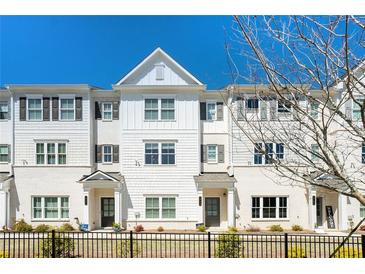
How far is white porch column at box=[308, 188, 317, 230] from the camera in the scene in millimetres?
10434

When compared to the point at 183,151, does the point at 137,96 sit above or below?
above

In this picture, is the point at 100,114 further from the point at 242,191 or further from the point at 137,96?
the point at 242,191

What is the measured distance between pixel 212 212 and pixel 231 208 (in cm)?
71

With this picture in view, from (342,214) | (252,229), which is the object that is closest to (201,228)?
(252,229)

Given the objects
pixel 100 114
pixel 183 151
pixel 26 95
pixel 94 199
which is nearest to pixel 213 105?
pixel 183 151

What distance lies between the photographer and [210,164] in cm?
1112

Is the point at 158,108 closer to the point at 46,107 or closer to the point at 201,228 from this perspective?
the point at 46,107

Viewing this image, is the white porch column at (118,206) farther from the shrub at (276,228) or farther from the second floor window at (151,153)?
the shrub at (276,228)

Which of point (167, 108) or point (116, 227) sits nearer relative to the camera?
point (116, 227)

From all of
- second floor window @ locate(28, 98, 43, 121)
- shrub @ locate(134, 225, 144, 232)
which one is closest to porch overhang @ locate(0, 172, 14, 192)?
second floor window @ locate(28, 98, 43, 121)

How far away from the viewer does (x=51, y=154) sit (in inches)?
430

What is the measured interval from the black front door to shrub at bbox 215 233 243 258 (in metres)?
5.65
